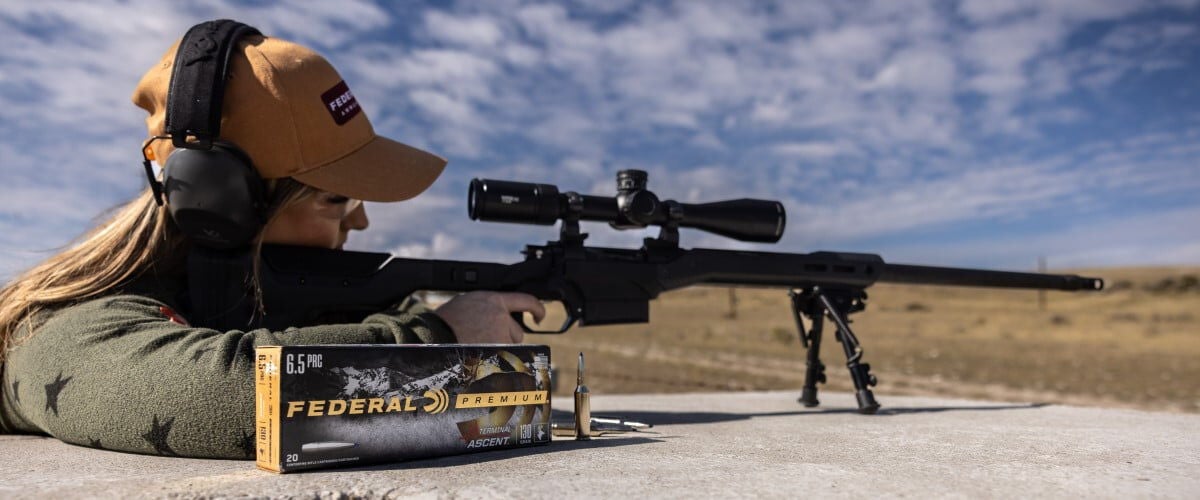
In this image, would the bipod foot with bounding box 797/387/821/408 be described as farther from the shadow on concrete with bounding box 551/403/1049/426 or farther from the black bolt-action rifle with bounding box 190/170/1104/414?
the shadow on concrete with bounding box 551/403/1049/426

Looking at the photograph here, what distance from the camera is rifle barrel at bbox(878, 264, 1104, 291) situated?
4.76m

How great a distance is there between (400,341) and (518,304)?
83cm

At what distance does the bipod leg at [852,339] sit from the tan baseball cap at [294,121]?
2.48 metres

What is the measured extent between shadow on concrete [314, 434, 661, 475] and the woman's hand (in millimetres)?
524

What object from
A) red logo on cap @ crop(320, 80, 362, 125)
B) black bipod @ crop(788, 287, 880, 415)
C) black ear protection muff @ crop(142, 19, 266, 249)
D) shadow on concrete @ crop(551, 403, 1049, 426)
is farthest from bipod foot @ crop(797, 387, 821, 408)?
black ear protection muff @ crop(142, 19, 266, 249)

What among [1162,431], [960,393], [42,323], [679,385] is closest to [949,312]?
[960,393]

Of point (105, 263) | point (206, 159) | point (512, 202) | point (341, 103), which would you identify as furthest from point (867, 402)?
point (105, 263)

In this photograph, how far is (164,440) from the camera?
2.30m

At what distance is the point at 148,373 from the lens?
2287 millimetres

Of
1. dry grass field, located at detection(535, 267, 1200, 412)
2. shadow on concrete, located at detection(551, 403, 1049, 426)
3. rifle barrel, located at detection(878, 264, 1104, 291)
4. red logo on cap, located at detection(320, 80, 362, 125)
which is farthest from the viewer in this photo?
A: dry grass field, located at detection(535, 267, 1200, 412)

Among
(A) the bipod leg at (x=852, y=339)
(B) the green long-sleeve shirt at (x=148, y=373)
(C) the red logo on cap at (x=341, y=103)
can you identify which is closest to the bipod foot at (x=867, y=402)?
(A) the bipod leg at (x=852, y=339)

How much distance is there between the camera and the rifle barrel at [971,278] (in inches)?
187

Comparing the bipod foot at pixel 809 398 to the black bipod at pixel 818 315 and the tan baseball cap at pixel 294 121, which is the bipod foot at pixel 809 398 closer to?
the black bipod at pixel 818 315

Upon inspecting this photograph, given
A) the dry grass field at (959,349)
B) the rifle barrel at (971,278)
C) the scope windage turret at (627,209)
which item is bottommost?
the dry grass field at (959,349)
